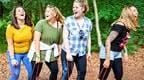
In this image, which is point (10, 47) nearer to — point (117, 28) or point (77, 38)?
point (77, 38)

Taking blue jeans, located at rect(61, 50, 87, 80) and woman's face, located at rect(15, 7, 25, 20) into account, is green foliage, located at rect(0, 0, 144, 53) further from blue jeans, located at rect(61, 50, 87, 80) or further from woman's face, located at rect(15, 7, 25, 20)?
blue jeans, located at rect(61, 50, 87, 80)

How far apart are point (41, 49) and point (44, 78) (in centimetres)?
214

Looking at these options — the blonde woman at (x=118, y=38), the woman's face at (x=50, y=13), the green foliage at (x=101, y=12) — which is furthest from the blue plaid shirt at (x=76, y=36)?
the green foliage at (x=101, y=12)

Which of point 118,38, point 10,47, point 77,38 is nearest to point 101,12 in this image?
point 118,38

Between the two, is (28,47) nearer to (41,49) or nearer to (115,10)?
(41,49)

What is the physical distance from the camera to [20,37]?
7102mm

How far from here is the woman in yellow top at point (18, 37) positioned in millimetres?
7082

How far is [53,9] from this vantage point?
7109mm

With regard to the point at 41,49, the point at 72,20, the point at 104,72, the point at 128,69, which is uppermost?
the point at 72,20

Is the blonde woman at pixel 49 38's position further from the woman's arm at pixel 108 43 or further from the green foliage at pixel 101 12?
the green foliage at pixel 101 12

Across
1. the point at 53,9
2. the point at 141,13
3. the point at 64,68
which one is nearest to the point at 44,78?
the point at 64,68

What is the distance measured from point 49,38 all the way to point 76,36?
498 mm

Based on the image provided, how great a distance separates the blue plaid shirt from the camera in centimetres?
703

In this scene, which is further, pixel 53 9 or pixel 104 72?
pixel 104 72
